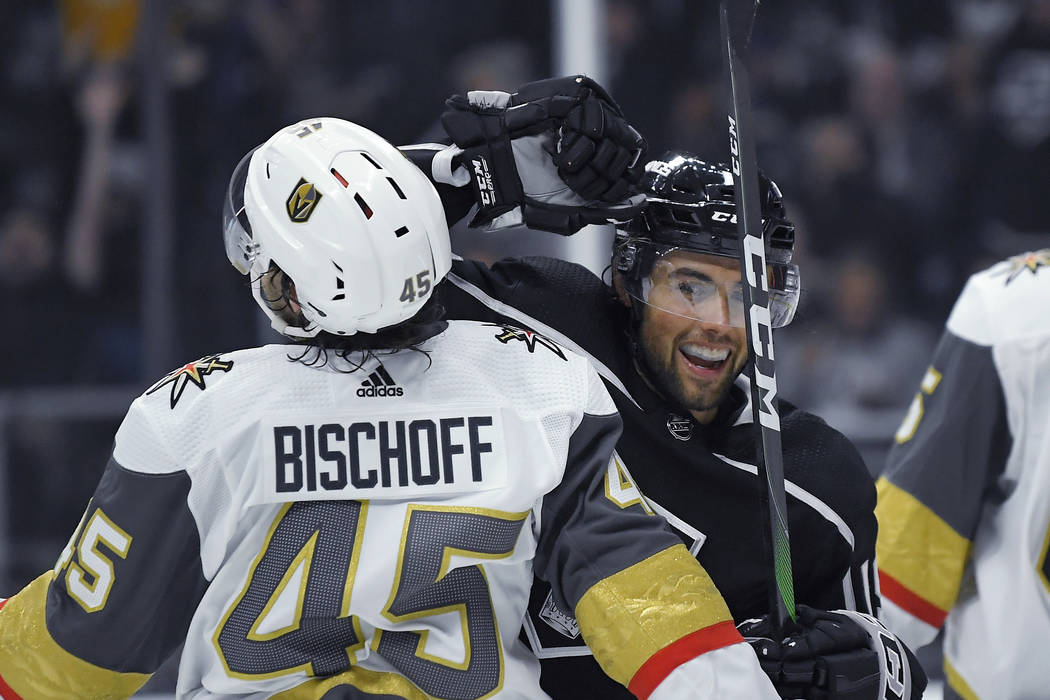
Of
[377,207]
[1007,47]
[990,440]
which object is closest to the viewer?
[377,207]

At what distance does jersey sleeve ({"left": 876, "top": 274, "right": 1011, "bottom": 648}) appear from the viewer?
206 cm

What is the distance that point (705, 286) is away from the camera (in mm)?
1761

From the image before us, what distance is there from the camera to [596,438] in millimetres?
1488

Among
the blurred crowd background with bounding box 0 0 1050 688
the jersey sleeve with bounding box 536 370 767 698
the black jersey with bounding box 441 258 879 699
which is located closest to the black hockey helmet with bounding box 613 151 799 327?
the black jersey with bounding box 441 258 879 699

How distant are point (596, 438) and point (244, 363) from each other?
37 cm

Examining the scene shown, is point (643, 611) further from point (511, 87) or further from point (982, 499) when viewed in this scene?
point (511, 87)

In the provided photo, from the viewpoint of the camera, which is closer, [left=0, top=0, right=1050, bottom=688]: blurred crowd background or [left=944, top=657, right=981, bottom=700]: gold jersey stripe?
[left=944, top=657, right=981, bottom=700]: gold jersey stripe

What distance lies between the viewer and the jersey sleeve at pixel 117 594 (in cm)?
142

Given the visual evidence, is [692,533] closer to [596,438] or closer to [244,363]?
[596,438]

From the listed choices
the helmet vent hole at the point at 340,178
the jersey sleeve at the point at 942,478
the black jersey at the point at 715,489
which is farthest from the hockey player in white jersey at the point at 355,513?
the jersey sleeve at the point at 942,478

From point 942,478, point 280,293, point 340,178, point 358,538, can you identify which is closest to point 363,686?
point 358,538

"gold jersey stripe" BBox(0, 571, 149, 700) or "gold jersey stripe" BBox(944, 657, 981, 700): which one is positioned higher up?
"gold jersey stripe" BBox(0, 571, 149, 700)

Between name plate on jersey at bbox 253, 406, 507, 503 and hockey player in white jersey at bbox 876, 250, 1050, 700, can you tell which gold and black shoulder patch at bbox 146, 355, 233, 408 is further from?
hockey player in white jersey at bbox 876, 250, 1050, 700

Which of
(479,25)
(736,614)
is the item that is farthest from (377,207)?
(479,25)
